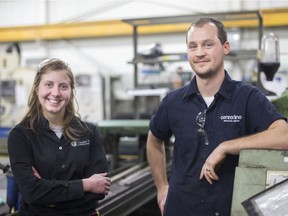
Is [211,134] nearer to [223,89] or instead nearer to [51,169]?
[223,89]

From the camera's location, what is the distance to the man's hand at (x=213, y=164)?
1.23 meters

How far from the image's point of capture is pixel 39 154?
1.34 meters

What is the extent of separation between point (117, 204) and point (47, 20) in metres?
4.25

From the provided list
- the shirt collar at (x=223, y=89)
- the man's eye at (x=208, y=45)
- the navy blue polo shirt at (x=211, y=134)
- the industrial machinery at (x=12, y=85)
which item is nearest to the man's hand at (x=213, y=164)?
the navy blue polo shirt at (x=211, y=134)

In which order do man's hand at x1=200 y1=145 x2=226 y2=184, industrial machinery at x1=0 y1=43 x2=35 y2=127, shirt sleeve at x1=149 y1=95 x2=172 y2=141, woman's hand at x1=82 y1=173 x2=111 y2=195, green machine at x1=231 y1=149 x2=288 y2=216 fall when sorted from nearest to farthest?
green machine at x1=231 y1=149 x2=288 y2=216
man's hand at x1=200 y1=145 x2=226 y2=184
woman's hand at x1=82 y1=173 x2=111 y2=195
shirt sleeve at x1=149 y1=95 x2=172 y2=141
industrial machinery at x1=0 y1=43 x2=35 y2=127


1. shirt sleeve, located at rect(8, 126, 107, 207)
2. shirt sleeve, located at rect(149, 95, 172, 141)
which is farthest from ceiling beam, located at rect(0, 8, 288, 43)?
shirt sleeve, located at rect(8, 126, 107, 207)

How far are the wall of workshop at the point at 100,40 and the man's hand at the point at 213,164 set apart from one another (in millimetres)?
3768

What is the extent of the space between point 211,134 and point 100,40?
4.45m

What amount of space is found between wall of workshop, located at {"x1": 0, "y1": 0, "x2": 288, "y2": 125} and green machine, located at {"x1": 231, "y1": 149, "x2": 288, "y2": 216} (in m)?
3.86

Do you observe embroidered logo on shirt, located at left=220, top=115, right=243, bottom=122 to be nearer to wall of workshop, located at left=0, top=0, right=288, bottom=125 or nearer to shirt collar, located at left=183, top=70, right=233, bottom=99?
shirt collar, located at left=183, top=70, right=233, bottom=99

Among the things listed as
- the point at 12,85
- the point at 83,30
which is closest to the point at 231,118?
the point at 12,85

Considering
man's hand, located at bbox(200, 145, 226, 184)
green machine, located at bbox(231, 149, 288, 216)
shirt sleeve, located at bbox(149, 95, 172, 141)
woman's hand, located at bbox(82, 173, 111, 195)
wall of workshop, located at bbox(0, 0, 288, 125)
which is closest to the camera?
green machine, located at bbox(231, 149, 288, 216)

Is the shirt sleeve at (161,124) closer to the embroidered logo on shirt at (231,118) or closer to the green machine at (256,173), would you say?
the embroidered logo on shirt at (231,118)

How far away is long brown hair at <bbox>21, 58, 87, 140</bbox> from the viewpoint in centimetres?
138
